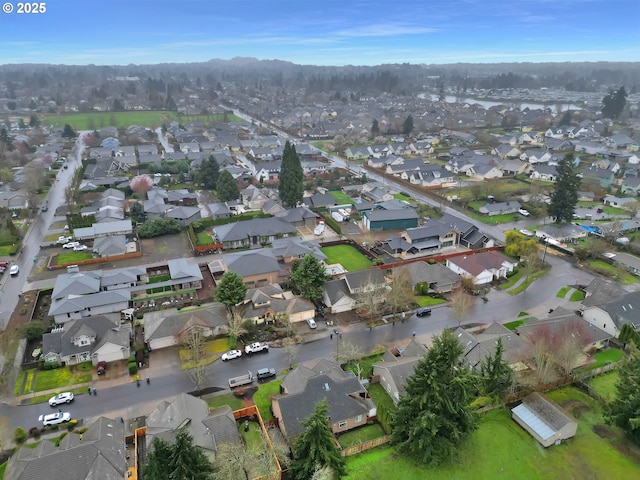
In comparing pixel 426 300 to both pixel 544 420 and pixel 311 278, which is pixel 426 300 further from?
pixel 544 420

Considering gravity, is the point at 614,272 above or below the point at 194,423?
below

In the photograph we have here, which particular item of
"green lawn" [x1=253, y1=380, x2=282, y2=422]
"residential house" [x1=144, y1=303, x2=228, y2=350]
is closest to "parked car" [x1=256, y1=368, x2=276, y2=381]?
Answer: "green lawn" [x1=253, y1=380, x2=282, y2=422]

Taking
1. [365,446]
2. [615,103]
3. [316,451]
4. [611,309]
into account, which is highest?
[615,103]

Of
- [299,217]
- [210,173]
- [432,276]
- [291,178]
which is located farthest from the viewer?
[210,173]

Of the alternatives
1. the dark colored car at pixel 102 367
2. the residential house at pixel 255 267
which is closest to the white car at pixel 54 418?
the dark colored car at pixel 102 367

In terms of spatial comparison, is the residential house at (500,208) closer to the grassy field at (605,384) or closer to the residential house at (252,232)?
the residential house at (252,232)

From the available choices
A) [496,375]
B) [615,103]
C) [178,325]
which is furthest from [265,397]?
[615,103]

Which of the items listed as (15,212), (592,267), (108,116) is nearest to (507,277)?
(592,267)

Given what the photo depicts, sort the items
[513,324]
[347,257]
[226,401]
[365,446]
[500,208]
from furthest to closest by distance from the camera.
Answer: [500,208], [347,257], [513,324], [226,401], [365,446]
